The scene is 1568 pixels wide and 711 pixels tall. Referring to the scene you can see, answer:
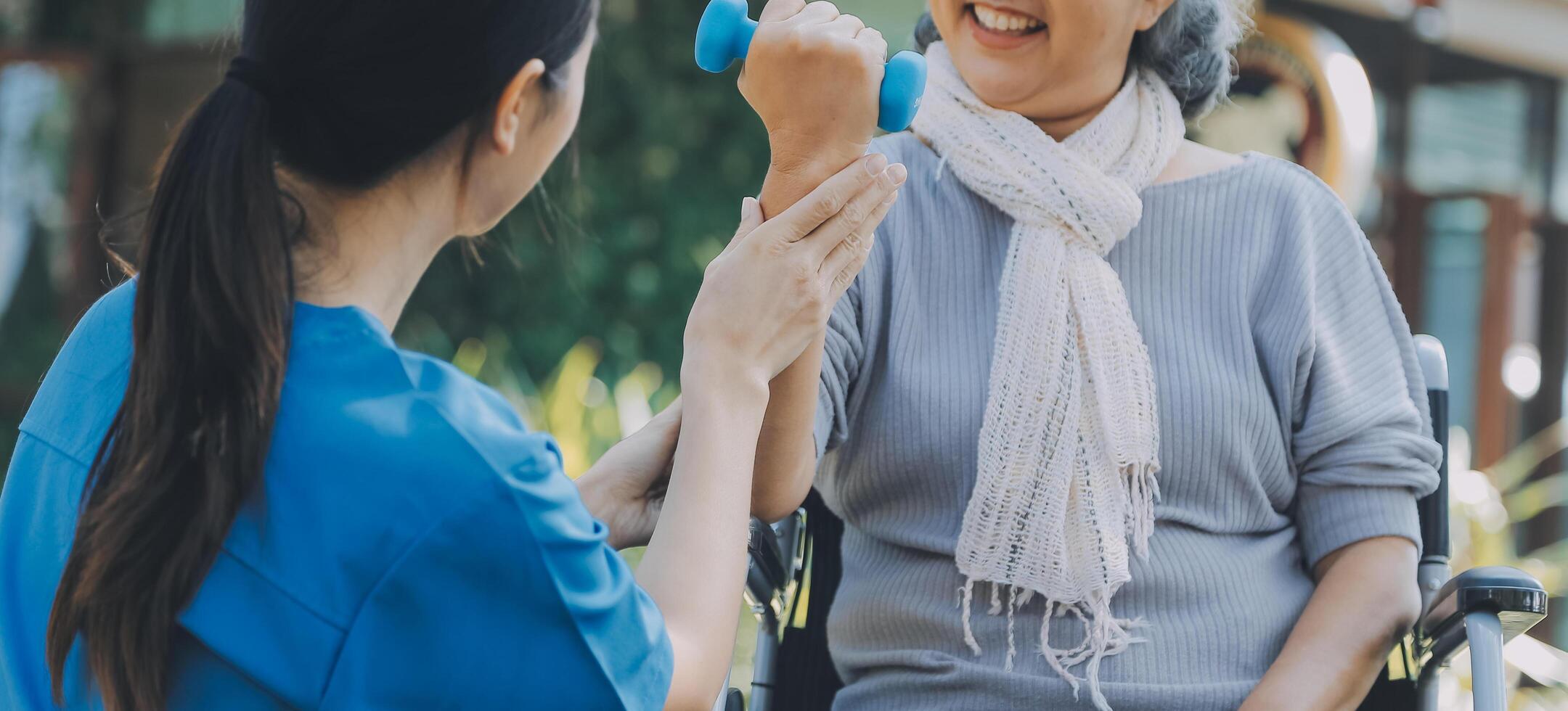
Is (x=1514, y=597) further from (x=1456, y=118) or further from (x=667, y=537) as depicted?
(x=1456, y=118)

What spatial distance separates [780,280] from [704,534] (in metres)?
0.25

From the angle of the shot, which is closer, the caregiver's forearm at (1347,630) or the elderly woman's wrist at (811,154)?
the elderly woman's wrist at (811,154)

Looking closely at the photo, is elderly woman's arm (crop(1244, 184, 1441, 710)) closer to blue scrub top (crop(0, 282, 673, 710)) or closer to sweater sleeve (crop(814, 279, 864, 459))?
sweater sleeve (crop(814, 279, 864, 459))

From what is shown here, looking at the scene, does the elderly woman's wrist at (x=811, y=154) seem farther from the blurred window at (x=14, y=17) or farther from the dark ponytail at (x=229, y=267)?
the blurred window at (x=14, y=17)

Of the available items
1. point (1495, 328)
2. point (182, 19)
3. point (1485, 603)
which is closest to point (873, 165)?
point (1485, 603)

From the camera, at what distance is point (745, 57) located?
1375mm

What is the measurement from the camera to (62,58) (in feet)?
18.2

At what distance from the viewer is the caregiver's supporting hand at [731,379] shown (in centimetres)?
123

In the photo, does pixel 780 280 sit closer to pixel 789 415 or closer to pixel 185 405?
pixel 789 415

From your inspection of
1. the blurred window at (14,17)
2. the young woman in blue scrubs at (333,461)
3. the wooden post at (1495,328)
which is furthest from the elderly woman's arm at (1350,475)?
the blurred window at (14,17)

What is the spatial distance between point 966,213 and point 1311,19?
3478mm

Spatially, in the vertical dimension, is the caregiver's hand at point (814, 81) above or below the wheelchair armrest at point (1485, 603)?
above

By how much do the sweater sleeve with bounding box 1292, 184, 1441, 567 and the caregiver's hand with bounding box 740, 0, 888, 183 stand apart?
74 cm

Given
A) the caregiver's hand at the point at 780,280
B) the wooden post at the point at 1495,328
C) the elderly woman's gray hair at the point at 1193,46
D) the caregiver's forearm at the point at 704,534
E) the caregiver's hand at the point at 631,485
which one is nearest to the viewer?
the caregiver's forearm at the point at 704,534
